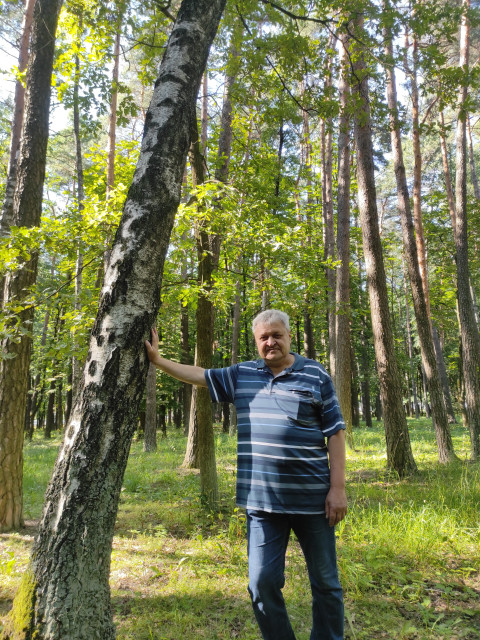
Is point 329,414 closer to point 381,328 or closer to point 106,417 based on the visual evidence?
point 106,417

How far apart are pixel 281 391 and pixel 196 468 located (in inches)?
285

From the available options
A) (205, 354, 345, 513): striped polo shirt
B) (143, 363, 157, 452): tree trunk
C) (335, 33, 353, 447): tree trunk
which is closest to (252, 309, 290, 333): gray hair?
(205, 354, 345, 513): striped polo shirt

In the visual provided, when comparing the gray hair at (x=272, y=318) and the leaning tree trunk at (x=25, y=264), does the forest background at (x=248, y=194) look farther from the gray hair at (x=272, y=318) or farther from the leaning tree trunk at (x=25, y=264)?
the gray hair at (x=272, y=318)

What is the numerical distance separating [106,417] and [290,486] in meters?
1.07

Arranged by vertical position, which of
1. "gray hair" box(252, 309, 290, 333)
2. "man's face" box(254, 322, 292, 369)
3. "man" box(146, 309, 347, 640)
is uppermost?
"gray hair" box(252, 309, 290, 333)

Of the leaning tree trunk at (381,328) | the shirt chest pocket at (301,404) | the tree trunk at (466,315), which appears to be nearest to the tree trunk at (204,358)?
the shirt chest pocket at (301,404)

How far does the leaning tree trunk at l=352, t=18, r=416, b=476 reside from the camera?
24.7 ft

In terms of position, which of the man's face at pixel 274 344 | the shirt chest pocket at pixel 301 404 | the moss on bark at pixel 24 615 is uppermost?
the man's face at pixel 274 344

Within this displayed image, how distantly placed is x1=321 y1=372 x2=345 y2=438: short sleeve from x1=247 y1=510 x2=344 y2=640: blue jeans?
1.56 ft

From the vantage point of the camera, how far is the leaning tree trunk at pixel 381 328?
7.54 meters

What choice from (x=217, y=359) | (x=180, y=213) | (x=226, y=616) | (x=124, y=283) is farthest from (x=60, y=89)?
(x=217, y=359)

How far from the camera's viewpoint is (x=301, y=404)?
7.88 ft

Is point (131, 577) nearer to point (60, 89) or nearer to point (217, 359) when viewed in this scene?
point (60, 89)

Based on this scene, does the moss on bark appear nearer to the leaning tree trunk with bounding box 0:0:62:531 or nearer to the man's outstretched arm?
the man's outstretched arm
